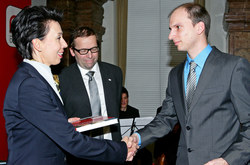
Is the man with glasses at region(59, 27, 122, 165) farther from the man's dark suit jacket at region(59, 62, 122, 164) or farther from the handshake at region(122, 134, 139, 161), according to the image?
the handshake at region(122, 134, 139, 161)

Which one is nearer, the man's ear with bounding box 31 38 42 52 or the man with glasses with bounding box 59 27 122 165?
the man's ear with bounding box 31 38 42 52

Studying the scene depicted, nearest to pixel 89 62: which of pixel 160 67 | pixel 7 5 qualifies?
pixel 7 5

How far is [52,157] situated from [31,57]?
2.07ft

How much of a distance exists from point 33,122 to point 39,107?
0.09 m

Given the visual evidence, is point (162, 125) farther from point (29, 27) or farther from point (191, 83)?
point (29, 27)

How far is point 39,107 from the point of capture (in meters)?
1.60

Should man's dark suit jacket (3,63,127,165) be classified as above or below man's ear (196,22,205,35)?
below

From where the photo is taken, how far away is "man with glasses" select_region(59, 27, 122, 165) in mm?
2645

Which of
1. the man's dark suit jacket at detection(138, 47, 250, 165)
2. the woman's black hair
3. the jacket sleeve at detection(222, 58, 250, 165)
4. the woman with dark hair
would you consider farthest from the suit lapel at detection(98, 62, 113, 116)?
the jacket sleeve at detection(222, 58, 250, 165)

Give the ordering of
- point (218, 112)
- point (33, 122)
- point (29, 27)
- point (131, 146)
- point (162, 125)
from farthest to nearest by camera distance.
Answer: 1. point (162, 125)
2. point (131, 146)
3. point (218, 112)
4. point (29, 27)
5. point (33, 122)

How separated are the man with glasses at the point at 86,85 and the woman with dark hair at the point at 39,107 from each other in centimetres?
78

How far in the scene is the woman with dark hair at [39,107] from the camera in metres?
1.60

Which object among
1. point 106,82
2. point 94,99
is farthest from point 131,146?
point 106,82

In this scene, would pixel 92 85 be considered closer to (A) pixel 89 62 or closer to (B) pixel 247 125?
(A) pixel 89 62
